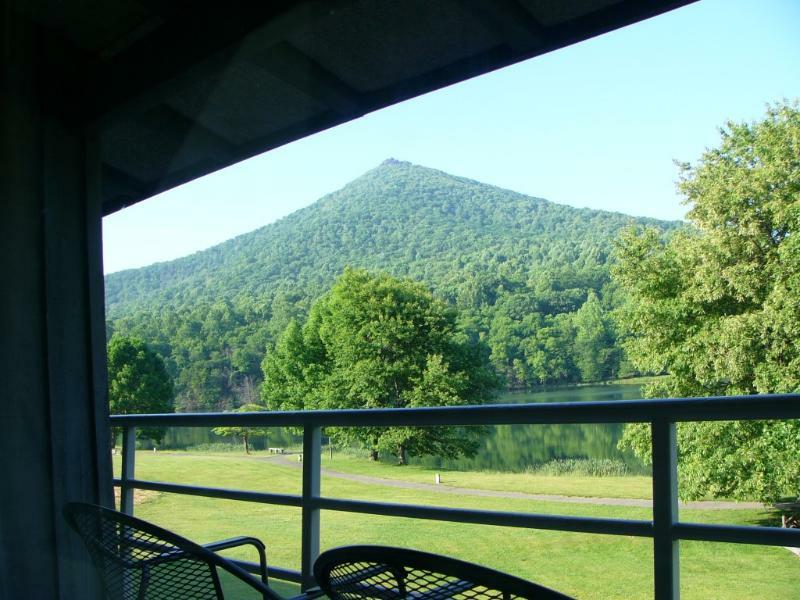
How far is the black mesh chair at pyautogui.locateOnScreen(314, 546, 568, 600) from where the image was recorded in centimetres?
76

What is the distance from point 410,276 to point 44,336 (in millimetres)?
47900

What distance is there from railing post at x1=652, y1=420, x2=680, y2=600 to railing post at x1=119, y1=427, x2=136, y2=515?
2.20 m

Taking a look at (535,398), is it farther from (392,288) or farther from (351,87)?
(351,87)

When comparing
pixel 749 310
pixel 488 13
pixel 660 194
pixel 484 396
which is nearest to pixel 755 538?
pixel 488 13

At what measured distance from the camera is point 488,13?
1751 mm

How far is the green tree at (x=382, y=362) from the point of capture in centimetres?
3521

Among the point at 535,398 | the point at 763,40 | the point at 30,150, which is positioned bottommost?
the point at 535,398

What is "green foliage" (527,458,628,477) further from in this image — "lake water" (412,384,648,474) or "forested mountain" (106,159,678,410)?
"forested mountain" (106,159,678,410)

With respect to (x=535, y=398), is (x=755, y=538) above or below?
above

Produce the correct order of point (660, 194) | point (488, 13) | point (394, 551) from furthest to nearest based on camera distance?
1. point (660, 194)
2. point (488, 13)
3. point (394, 551)

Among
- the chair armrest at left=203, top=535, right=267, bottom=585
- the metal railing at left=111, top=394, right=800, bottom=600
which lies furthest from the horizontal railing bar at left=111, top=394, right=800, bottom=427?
the chair armrest at left=203, top=535, right=267, bottom=585

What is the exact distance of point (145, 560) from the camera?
1254 mm

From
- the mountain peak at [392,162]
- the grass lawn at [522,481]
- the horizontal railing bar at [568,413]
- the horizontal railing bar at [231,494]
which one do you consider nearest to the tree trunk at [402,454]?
the grass lawn at [522,481]

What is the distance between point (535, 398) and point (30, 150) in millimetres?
35501
